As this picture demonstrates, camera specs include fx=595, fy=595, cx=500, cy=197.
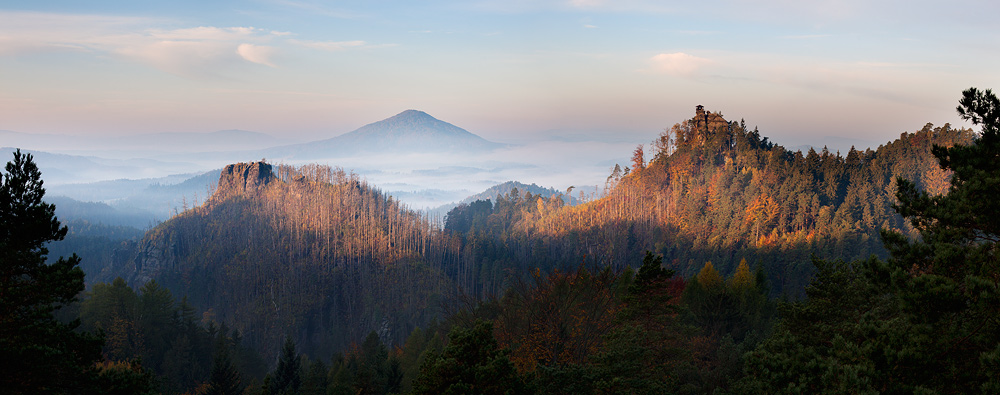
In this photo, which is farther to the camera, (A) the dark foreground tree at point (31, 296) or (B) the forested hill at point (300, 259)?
(B) the forested hill at point (300, 259)

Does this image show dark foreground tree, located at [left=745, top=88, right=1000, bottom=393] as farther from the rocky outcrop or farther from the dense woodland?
the rocky outcrop

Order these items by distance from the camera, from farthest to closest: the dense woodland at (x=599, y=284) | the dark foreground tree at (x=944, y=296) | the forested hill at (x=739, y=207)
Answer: the forested hill at (x=739, y=207)
the dense woodland at (x=599, y=284)
the dark foreground tree at (x=944, y=296)

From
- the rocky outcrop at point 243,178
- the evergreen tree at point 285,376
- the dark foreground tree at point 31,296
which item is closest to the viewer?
the dark foreground tree at point 31,296

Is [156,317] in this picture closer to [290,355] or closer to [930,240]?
[290,355]

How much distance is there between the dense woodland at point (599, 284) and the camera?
12.1 m

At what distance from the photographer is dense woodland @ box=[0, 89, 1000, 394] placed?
477 inches

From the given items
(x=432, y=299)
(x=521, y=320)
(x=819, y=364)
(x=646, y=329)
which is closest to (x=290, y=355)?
(x=521, y=320)

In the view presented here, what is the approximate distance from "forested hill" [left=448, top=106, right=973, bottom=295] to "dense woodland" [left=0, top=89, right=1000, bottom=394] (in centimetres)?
36

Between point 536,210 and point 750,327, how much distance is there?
4500 inches

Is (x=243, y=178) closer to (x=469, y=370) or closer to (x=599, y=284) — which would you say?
(x=599, y=284)

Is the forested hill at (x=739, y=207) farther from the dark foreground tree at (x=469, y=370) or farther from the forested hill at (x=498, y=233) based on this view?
the dark foreground tree at (x=469, y=370)

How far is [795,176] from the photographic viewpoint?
75.3 m

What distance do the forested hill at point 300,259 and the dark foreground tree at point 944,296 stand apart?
8092cm

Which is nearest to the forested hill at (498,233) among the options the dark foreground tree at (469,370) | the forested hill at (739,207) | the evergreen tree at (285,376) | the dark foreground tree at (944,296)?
the forested hill at (739,207)
